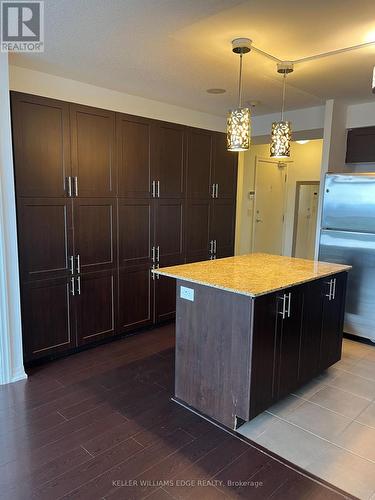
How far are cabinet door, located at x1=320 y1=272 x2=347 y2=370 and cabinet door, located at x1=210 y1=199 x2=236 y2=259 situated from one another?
1.93m

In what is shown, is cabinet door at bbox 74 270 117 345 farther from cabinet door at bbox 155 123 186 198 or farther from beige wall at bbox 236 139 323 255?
beige wall at bbox 236 139 323 255

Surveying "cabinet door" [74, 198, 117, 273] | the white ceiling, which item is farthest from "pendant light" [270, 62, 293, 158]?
"cabinet door" [74, 198, 117, 273]

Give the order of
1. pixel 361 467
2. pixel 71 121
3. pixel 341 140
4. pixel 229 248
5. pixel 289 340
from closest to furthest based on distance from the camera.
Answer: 1. pixel 361 467
2. pixel 289 340
3. pixel 71 121
4. pixel 341 140
5. pixel 229 248

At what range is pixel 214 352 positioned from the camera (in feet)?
7.80

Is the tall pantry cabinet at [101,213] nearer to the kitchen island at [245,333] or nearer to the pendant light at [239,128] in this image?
the kitchen island at [245,333]

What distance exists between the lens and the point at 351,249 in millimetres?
3812

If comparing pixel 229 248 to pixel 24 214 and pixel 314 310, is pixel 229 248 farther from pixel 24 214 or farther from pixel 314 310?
pixel 24 214

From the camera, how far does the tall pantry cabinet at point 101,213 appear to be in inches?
118

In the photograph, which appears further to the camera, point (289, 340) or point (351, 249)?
point (351, 249)

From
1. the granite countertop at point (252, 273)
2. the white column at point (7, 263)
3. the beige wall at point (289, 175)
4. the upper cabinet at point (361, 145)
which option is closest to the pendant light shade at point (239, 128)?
the granite countertop at point (252, 273)

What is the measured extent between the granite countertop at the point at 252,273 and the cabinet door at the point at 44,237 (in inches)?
41.6

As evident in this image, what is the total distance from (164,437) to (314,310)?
4.55 ft

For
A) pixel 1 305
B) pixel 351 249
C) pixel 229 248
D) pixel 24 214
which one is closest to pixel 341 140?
pixel 351 249

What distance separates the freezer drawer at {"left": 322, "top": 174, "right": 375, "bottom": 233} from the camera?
3613 mm
